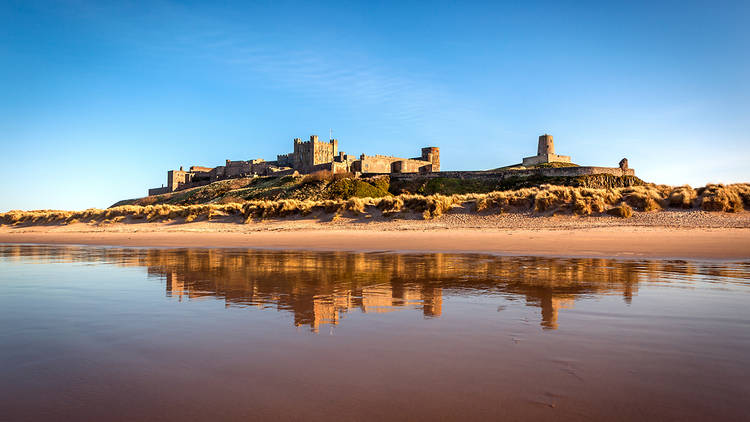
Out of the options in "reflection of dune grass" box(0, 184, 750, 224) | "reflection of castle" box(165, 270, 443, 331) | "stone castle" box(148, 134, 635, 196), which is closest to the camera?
"reflection of castle" box(165, 270, 443, 331)

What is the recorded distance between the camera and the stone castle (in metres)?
48.6

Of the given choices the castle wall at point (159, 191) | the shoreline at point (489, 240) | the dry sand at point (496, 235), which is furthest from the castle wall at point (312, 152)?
the shoreline at point (489, 240)

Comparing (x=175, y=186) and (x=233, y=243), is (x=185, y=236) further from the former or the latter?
(x=175, y=186)

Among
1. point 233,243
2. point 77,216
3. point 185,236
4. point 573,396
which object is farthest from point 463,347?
point 77,216

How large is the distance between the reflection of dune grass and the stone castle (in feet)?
97.3

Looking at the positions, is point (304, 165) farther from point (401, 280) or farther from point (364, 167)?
point (401, 280)

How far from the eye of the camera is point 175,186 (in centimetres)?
8644

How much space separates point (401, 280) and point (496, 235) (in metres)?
7.91

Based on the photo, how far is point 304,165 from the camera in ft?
274

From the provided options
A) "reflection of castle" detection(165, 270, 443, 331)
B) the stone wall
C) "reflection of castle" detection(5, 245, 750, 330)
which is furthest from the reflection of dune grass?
the stone wall

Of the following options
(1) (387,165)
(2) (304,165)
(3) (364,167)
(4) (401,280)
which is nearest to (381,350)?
(4) (401,280)

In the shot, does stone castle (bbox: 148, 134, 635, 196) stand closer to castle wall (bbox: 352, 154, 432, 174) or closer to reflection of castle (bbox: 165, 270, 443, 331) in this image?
castle wall (bbox: 352, 154, 432, 174)

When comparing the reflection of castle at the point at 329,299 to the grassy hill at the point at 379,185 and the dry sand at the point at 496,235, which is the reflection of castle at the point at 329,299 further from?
the grassy hill at the point at 379,185

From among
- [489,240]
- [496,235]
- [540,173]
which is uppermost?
[540,173]
